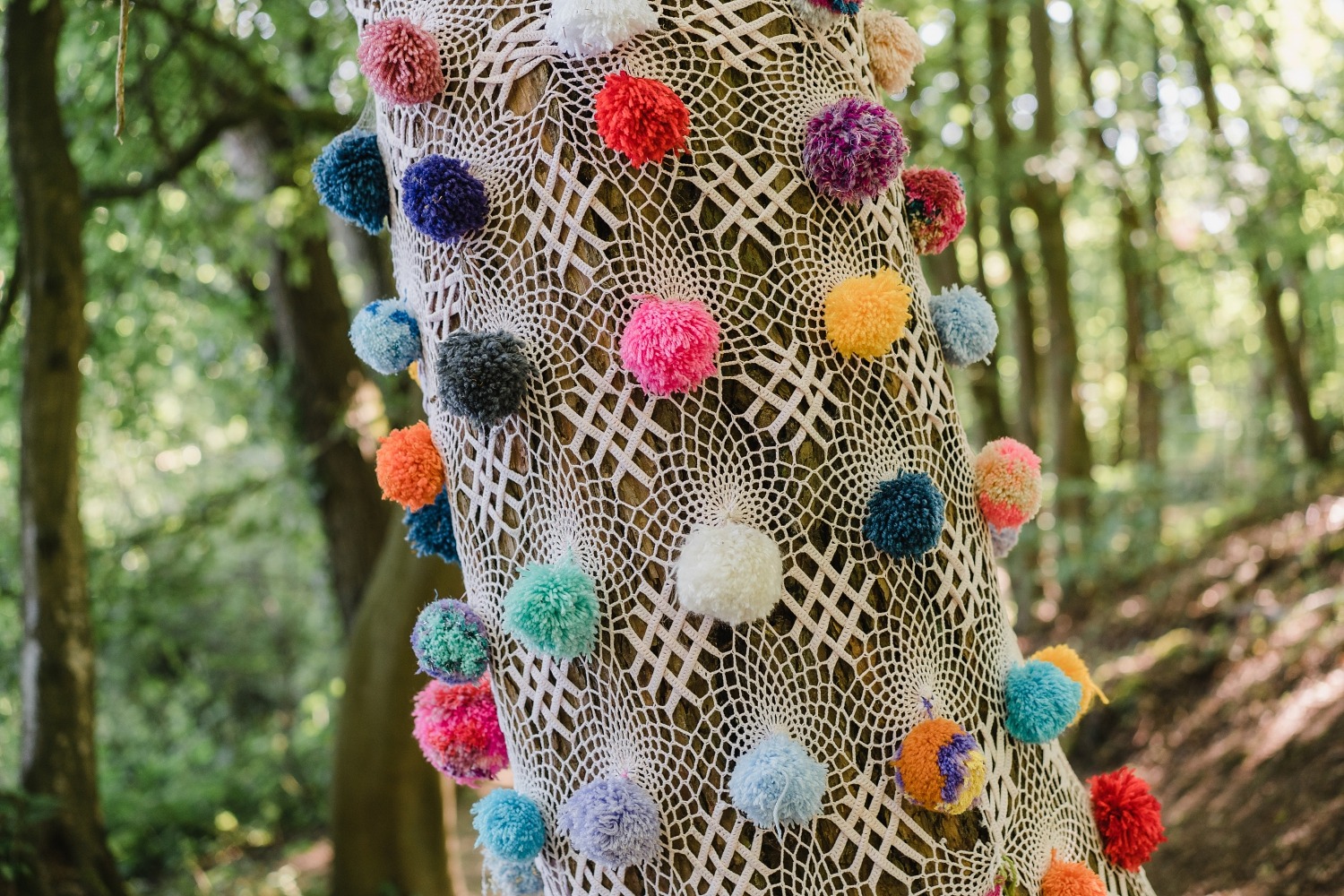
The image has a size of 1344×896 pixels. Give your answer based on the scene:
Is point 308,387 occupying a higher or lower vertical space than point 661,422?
lower

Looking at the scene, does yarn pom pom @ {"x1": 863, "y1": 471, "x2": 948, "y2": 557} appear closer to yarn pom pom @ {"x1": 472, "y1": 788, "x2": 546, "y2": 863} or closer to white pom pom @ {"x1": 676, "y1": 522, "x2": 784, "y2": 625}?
white pom pom @ {"x1": 676, "y1": 522, "x2": 784, "y2": 625}

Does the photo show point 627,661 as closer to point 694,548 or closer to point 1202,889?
point 694,548

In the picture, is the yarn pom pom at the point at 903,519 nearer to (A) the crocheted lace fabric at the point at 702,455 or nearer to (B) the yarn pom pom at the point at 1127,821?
(A) the crocheted lace fabric at the point at 702,455

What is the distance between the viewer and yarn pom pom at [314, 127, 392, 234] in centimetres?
132

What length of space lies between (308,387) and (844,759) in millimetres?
5554

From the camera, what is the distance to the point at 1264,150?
5379mm

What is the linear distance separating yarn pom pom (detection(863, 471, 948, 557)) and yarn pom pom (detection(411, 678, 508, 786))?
1.86ft

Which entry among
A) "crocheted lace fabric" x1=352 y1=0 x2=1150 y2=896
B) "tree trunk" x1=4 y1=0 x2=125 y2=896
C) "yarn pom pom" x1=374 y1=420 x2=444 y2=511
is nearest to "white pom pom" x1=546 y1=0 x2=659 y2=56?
"crocheted lace fabric" x1=352 y1=0 x2=1150 y2=896

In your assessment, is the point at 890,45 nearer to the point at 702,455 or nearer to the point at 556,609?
the point at 702,455

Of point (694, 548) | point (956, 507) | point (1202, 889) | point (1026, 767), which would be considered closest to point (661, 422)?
point (694, 548)

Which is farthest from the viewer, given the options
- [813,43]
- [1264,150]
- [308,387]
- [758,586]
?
[308,387]

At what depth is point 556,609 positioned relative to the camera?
112 cm

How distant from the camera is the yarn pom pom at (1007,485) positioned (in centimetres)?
135

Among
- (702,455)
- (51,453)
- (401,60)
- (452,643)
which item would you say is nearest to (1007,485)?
(702,455)
